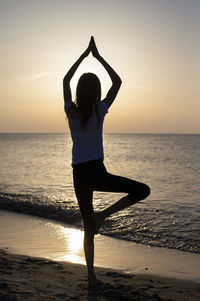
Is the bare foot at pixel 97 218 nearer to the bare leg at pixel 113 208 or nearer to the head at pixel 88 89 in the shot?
the bare leg at pixel 113 208

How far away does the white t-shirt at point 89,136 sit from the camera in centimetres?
357

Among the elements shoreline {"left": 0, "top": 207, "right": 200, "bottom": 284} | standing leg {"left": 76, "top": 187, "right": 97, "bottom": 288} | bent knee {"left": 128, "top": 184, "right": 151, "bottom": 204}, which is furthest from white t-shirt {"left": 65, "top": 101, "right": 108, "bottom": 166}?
shoreline {"left": 0, "top": 207, "right": 200, "bottom": 284}

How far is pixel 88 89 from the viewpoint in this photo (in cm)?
354

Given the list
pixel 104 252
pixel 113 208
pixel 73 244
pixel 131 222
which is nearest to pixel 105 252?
pixel 104 252

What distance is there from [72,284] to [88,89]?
2.60 metres

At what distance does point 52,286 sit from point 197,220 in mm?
6872

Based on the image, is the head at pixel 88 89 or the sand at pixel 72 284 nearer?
the head at pixel 88 89

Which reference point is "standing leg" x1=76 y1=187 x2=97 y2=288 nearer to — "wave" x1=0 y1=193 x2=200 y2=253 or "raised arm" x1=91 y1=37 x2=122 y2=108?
"raised arm" x1=91 y1=37 x2=122 y2=108

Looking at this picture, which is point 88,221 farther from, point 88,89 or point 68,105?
point 88,89

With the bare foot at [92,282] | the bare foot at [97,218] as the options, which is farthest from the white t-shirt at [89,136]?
the bare foot at [92,282]

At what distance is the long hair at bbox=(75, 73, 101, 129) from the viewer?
354cm

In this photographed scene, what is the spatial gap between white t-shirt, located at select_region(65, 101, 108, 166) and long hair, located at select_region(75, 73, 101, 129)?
0.05m

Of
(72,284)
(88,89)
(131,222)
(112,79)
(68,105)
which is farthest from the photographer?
(131,222)

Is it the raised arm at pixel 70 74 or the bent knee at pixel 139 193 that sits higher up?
the raised arm at pixel 70 74
